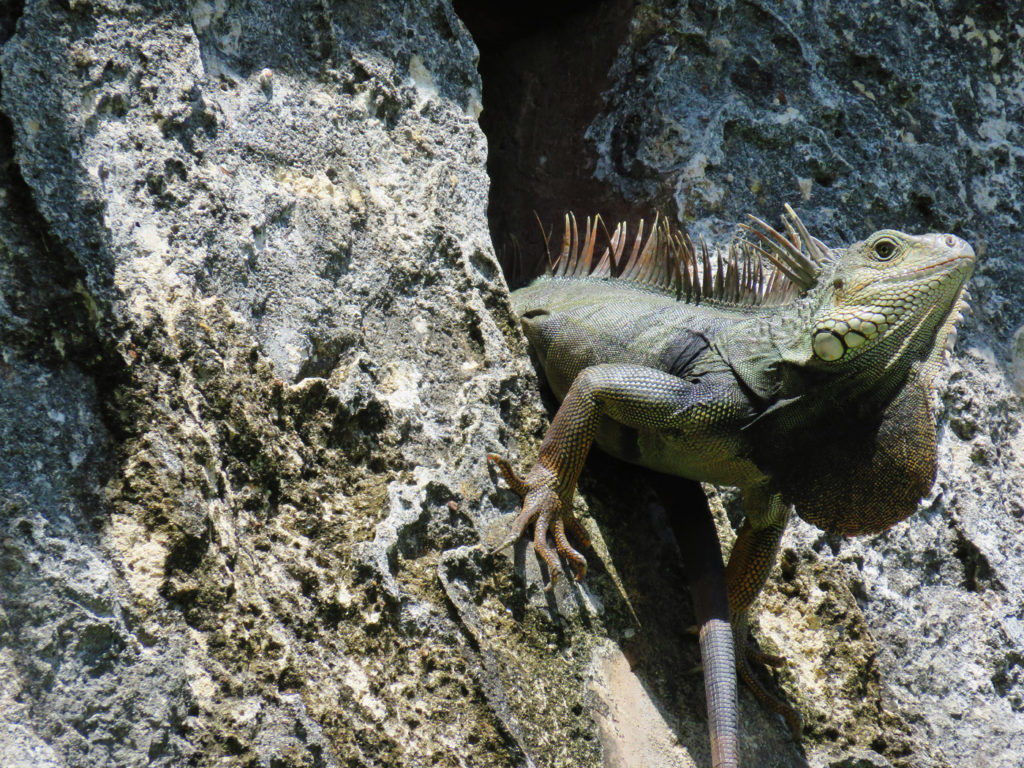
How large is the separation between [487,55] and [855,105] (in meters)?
1.44

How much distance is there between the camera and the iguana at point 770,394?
2.55m

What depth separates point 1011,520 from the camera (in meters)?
3.53

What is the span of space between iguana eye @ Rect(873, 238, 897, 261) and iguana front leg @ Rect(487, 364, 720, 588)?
21.8 inches

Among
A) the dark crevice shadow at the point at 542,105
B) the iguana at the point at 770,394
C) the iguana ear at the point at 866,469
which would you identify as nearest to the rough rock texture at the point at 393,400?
the dark crevice shadow at the point at 542,105

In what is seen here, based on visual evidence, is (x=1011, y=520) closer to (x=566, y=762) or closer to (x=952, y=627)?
(x=952, y=627)

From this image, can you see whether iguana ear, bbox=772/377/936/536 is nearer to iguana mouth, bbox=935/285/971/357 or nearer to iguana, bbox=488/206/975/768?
iguana, bbox=488/206/975/768

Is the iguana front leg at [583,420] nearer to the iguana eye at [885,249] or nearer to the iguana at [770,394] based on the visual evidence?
the iguana at [770,394]

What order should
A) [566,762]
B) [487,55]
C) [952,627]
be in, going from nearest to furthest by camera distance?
[566,762] → [952,627] → [487,55]

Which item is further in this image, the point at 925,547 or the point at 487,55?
the point at 487,55

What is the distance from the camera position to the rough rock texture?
74.4 inches

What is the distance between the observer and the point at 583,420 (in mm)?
2678

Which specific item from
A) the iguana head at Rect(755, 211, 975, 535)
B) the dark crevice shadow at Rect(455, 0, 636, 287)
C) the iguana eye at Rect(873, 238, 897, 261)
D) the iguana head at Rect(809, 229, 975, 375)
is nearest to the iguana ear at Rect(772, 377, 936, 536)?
the iguana head at Rect(755, 211, 975, 535)

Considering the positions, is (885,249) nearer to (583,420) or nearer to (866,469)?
(866,469)

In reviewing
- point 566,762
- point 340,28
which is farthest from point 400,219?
point 566,762
